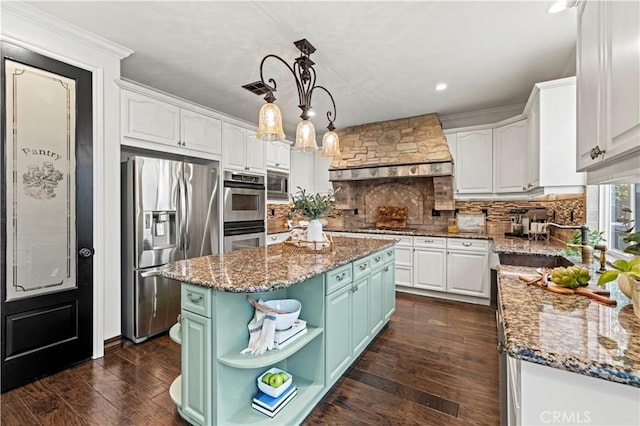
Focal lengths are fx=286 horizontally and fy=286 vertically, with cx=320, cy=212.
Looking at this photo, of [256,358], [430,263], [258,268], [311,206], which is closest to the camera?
[256,358]

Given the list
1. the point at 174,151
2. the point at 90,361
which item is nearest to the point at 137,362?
the point at 90,361

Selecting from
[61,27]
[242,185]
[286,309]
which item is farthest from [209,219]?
[61,27]

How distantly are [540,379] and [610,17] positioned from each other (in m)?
1.30

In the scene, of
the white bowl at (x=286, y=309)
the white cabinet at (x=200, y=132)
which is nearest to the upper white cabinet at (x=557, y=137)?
the white bowl at (x=286, y=309)

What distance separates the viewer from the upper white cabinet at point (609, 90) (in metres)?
0.91

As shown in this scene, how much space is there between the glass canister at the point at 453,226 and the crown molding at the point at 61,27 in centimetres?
441

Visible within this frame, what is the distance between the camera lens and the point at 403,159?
4.45 m

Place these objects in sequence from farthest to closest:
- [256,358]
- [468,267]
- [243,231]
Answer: [243,231], [468,267], [256,358]

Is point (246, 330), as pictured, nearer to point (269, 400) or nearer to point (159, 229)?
point (269, 400)

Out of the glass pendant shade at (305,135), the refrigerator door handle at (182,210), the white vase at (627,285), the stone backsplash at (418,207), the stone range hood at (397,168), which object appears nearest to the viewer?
the white vase at (627,285)

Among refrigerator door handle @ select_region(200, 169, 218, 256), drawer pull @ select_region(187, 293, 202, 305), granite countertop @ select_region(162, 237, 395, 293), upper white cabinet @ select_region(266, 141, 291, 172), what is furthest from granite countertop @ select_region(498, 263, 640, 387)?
Answer: upper white cabinet @ select_region(266, 141, 291, 172)

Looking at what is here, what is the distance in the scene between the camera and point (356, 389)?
2.04 metres

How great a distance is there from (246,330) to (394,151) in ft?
12.1

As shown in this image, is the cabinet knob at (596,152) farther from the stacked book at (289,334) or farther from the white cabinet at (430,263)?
the white cabinet at (430,263)
